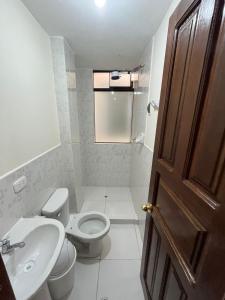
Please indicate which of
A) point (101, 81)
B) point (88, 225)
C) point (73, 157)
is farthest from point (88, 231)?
point (101, 81)

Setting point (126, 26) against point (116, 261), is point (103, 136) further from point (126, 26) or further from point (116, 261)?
point (116, 261)

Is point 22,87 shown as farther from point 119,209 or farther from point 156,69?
point 119,209

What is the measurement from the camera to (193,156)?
560 mm

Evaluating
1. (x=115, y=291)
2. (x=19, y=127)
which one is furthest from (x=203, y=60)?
(x=115, y=291)

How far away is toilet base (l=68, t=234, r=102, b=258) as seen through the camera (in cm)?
154

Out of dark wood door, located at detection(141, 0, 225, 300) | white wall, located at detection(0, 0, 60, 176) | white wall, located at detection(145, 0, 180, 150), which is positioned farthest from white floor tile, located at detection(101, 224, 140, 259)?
white wall, located at detection(0, 0, 60, 176)

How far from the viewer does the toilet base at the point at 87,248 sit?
5.04ft

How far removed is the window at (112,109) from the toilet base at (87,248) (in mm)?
1762

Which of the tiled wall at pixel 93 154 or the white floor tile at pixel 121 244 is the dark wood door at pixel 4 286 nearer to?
the white floor tile at pixel 121 244

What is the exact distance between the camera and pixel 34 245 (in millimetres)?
957

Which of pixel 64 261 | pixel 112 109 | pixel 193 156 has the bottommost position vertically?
pixel 64 261

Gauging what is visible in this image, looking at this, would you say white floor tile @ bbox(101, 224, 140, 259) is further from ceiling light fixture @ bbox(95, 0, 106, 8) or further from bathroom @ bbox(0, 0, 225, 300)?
ceiling light fixture @ bbox(95, 0, 106, 8)

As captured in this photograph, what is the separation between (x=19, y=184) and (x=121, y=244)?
57.6 inches

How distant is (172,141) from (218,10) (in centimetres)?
49
